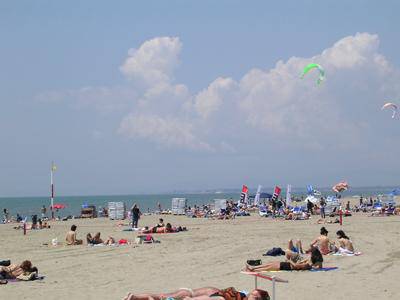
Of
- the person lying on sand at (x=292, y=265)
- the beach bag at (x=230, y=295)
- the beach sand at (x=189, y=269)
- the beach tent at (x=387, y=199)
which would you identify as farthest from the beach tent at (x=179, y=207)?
the beach bag at (x=230, y=295)

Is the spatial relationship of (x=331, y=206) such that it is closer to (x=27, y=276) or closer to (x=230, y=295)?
(x=27, y=276)

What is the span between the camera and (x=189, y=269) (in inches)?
496

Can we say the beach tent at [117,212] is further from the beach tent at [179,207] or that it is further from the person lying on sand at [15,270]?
the person lying on sand at [15,270]

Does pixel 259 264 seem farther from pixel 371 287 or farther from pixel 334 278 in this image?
pixel 371 287

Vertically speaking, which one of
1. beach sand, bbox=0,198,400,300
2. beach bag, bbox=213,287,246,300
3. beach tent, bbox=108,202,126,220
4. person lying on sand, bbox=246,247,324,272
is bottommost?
beach sand, bbox=0,198,400,300

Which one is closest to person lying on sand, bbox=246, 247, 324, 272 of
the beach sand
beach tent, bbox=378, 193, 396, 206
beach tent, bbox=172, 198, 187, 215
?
the beach sand

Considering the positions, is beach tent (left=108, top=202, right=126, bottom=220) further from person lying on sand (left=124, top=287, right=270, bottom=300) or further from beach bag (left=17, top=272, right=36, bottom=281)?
person lying on sand (left=124, top=287, right=270, bottom=300)

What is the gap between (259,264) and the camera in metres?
12.1

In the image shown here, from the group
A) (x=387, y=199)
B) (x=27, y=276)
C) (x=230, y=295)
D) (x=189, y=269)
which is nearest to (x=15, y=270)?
(x=27, y=276)

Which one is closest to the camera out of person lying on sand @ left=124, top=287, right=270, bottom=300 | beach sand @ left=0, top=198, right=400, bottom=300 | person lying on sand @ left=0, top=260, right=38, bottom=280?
person lying on sand @ left=124, top=287, right=270, bottom=300

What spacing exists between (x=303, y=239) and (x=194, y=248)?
424 cm

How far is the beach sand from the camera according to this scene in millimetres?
9875

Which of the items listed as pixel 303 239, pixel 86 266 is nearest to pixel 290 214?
pixel 303 239

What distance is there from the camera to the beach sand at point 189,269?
32.4 feet
